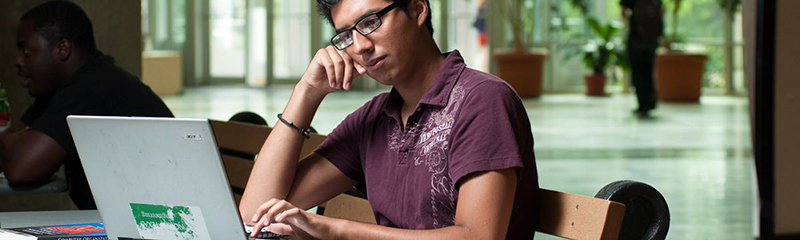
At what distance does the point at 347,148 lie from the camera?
7.88 feet

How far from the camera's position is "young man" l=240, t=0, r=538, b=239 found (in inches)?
75.3

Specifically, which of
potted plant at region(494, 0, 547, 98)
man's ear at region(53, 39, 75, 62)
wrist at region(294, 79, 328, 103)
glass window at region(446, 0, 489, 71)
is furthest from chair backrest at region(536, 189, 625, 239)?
Answer: glass window at region(446, 0, 489, 71)

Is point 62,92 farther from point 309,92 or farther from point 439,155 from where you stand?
point 439,155

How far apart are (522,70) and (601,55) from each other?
3.78 feet

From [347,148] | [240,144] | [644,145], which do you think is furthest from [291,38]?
[347,148]

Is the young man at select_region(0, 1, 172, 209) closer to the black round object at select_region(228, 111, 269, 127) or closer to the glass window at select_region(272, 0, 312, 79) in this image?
the black round object at select_region(228, 111, 269, 127)

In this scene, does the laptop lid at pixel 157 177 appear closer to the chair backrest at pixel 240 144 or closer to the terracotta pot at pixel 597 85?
the chair backrest at pixel 240 144

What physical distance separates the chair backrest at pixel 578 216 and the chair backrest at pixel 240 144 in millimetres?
1276

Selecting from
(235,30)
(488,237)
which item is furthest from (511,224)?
(235,30)

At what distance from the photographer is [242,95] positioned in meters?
15.3

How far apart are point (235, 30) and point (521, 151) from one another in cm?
1658

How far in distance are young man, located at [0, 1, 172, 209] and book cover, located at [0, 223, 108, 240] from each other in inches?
49.7

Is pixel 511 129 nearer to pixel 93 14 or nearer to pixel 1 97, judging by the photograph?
pixel 1 97

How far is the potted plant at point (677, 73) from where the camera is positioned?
14547 mm
